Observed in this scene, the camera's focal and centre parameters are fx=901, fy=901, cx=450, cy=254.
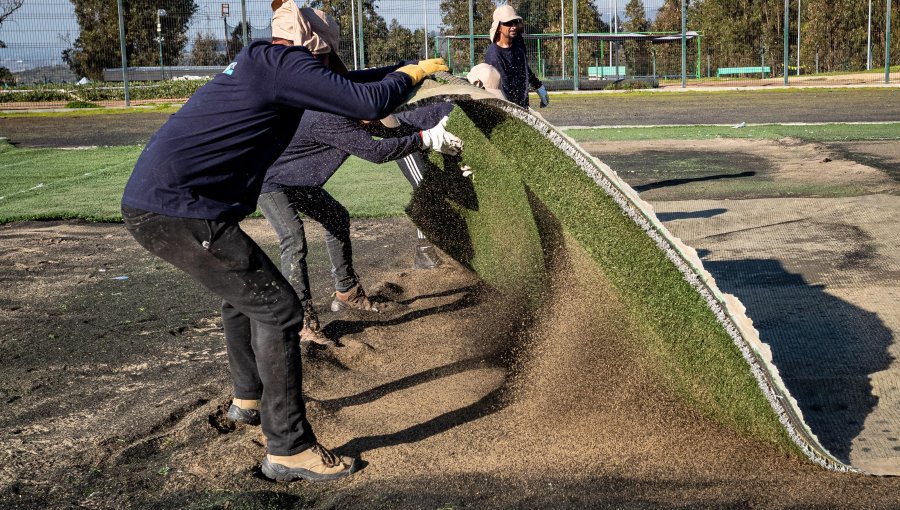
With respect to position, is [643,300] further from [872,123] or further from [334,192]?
[872,123]

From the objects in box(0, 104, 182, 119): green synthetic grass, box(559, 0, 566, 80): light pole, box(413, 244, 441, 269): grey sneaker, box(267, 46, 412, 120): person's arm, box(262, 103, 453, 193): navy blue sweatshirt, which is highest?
box(559, 0, 566, 80): light pole

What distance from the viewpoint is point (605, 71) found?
31891mm

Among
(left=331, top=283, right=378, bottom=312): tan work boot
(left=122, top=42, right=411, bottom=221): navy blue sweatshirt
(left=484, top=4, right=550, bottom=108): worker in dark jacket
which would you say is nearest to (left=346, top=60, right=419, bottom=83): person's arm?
(left=122, top=42, right=411, bottom=221): navy blue sweatshirt

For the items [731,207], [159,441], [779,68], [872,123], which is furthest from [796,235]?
[779,68]

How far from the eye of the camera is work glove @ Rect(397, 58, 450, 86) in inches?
137

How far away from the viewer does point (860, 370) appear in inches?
165

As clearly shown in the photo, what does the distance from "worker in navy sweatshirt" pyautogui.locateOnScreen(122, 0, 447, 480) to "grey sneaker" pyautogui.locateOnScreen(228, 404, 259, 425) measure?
547 millimetres

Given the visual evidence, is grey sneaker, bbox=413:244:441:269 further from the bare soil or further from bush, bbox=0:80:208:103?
bush, bbox=0:80:208:103

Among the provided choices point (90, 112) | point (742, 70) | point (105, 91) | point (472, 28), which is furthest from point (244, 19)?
point (742, 70)

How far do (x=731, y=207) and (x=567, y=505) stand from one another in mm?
5709

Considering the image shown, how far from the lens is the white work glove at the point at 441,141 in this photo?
480 cm

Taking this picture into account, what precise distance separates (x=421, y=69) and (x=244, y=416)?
171cm

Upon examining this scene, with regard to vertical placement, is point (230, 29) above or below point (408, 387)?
above

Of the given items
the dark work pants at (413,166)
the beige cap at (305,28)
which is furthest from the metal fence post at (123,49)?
the beige cap at (305,28)
